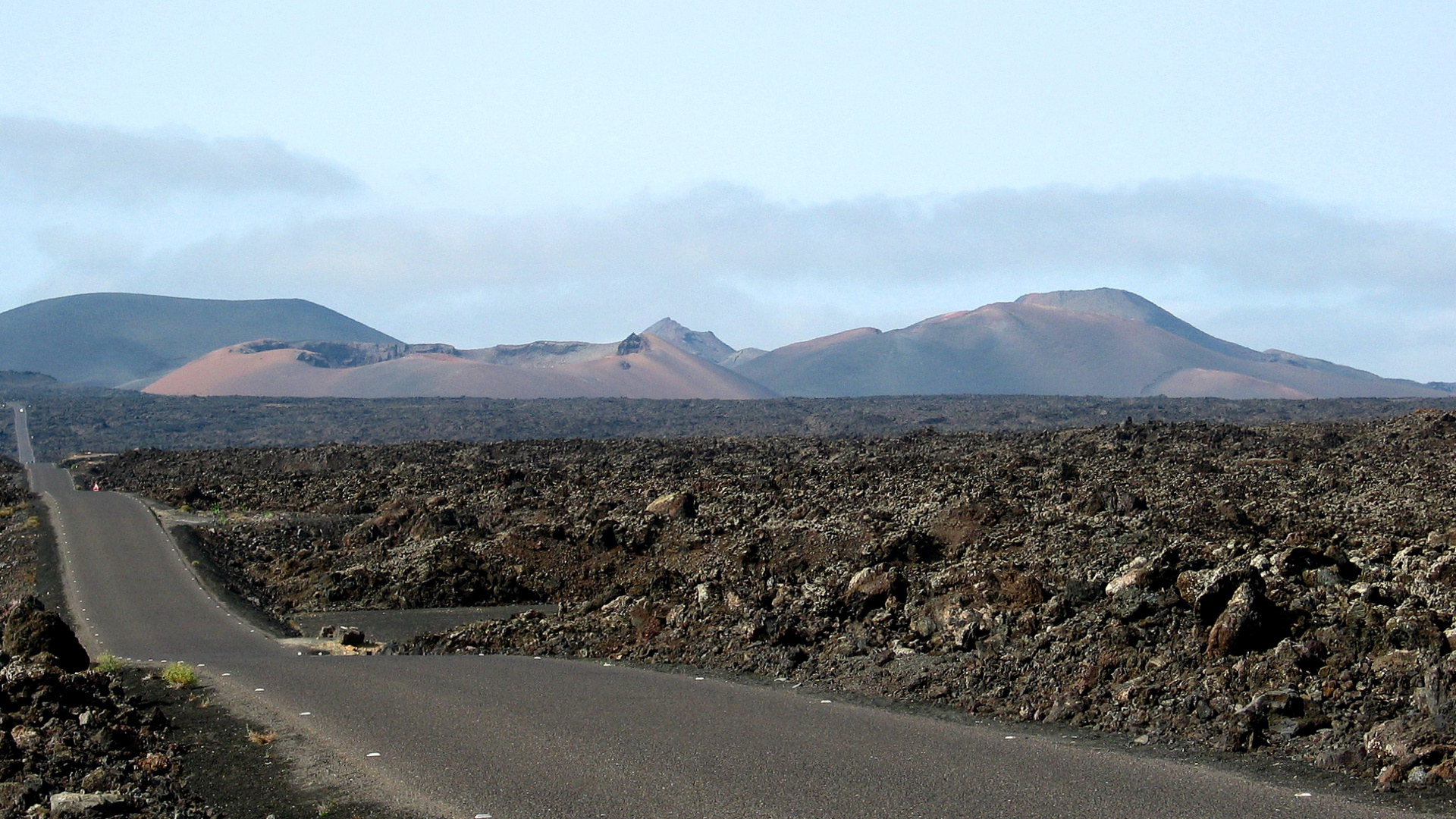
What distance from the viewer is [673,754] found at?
1128 centimetres

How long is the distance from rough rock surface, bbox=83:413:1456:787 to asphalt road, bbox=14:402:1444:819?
3.86ft

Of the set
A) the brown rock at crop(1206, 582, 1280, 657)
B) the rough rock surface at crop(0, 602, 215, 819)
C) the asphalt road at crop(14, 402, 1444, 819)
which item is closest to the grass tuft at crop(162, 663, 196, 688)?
the asphalt road at crop(14, 402, 1444, 819)

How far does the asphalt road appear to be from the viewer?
9.58 metres

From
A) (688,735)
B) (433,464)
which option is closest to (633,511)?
(688,735)

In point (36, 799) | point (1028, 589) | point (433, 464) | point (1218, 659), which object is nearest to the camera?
point (36, 799)

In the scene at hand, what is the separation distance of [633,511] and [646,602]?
13.9m

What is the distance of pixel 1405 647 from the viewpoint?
12.0 m

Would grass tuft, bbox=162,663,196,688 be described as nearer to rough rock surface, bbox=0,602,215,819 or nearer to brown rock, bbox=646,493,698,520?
rough rock surface, bbox=0,602,215,819

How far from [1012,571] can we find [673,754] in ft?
24.9

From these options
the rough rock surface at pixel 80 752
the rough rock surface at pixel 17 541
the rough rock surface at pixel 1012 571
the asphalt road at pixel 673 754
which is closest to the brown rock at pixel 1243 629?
the rough rock surface at pixel 1012 571

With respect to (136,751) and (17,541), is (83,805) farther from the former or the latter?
(17,541)

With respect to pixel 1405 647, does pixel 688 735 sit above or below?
below

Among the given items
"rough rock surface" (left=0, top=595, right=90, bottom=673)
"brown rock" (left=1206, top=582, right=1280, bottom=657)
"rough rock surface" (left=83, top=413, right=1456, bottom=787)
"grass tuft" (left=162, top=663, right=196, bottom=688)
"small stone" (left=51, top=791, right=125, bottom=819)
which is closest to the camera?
"small stone" (left=51, top=791, right=125, bottom=819)

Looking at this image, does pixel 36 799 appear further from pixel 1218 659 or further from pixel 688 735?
pixel 1218 659
